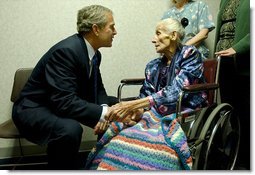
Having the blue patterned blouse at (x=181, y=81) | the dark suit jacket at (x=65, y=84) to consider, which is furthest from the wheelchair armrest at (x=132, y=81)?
the dark suit jacket at (x=65, y=84)

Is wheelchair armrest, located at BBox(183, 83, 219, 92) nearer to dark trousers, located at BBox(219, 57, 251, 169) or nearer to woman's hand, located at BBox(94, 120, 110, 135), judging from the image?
dark trousers, located at BBox(219, 57, 251, 169)

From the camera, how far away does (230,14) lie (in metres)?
1.74

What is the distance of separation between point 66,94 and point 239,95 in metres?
1.08

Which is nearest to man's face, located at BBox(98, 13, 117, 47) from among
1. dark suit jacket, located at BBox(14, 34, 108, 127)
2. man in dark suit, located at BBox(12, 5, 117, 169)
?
man in dark suit, located at BBox(12, 5, 117, 169)

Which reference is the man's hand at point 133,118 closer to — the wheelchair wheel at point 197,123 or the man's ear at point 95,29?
the wheelchair wheel at point 197,123

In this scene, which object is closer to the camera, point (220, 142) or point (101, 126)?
point (101, 126)

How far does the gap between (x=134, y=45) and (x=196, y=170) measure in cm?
115

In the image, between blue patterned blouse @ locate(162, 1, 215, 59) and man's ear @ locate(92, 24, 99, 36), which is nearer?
man's ear @ locate(92, 24, 99, 36)

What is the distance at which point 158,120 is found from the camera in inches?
56.2

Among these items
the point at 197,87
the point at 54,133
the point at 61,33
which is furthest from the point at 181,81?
the point at 61,33

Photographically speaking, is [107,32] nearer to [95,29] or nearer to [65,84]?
[95,29]

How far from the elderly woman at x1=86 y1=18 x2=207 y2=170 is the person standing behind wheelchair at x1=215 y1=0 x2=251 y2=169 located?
0.24 m

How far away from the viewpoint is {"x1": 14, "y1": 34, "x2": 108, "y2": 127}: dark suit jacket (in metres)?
1.36

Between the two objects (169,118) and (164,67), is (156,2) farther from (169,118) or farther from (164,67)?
(169,118)
